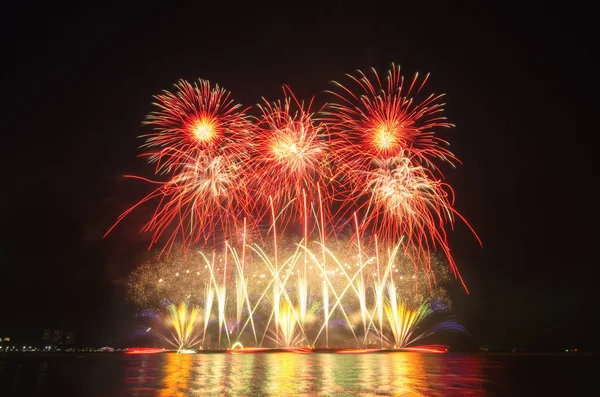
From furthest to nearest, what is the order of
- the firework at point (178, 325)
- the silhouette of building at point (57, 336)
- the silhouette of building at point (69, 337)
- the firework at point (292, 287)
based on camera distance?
the silhouette of building at point (69, 337) < the silhouette of building at point (57, 336) < the firework at point (178, 325) < the firework at point (292, 287)

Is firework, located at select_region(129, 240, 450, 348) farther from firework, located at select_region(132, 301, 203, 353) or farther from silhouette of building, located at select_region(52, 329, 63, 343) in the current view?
silhouette of building, located at select_region(52, 329, 63, 343)

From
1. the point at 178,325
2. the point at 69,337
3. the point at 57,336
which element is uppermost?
the point at 178,325

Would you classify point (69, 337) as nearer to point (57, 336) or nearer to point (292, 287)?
point (57, 336)

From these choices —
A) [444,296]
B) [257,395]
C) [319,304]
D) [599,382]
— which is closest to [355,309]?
[319,304]

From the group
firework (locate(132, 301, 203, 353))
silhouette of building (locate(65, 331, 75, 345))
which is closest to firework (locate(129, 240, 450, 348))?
firework (locate(132, 301, 203, 353))

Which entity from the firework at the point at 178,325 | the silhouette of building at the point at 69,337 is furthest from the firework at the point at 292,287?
the silhouette of building at the point at 69,337

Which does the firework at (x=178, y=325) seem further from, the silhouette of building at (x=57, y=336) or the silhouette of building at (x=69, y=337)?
the silhouette of building at (x=57, y=336)

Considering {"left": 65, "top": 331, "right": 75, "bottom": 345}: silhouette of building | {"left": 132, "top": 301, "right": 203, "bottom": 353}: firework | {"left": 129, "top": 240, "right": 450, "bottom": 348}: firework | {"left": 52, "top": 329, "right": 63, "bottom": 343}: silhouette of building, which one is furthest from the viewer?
{"left": 65, "top": 331, "right": 75, "bottom": 345}: silhouette of building

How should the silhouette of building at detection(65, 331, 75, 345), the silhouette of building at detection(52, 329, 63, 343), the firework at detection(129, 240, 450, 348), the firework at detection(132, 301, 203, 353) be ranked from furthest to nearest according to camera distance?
the silhouette of building at detection(65, 331, 75, 345), the silhouette of building at detection(52, 329, 63, 343), the firework at detection(132, 301, 203, 353), the firework at detection(129, 240, 450, 348)

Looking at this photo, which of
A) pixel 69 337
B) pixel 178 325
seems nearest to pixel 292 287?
pixel 178 325

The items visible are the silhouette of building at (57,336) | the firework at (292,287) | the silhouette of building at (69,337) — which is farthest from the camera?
the silhouette of building at (69,337)

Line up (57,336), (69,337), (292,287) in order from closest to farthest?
(292,287), (57,336), (69,337)
